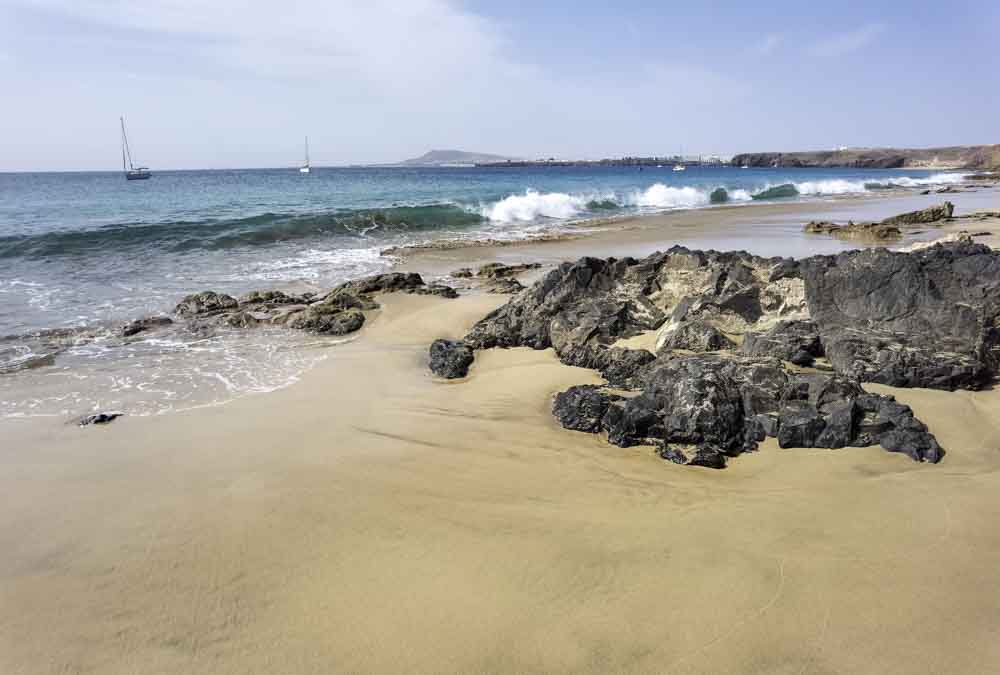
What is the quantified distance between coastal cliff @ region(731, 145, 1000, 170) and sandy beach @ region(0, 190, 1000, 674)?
4480 inches

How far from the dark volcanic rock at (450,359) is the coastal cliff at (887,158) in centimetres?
11278

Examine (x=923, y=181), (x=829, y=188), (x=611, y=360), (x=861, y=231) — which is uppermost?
(x=923, y=181)

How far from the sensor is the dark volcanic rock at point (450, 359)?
6.82m

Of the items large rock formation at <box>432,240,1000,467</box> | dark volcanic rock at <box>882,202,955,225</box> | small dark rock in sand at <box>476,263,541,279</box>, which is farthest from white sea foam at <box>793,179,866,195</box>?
large rock formation at <box>432,240,1000,467</box>

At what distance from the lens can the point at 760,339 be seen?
6.07m

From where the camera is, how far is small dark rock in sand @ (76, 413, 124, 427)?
219 inches

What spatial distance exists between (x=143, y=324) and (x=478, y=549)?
26.0 feet

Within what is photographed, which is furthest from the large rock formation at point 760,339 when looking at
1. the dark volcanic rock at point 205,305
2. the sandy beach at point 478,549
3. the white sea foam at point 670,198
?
the white sea foam at point 670,198

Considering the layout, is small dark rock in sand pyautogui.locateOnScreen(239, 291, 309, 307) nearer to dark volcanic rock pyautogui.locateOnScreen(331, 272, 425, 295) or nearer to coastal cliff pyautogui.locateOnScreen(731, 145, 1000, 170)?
dark volcanic rock pyautogui.locateOnScreen(331, 272, 425, 295)

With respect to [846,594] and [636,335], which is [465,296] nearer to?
[636,335]

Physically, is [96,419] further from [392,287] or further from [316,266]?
[316,266]

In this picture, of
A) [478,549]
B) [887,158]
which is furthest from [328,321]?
[887,158]

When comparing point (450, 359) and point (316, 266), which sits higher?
point (316, 266)

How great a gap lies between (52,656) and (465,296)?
8.64 meters
